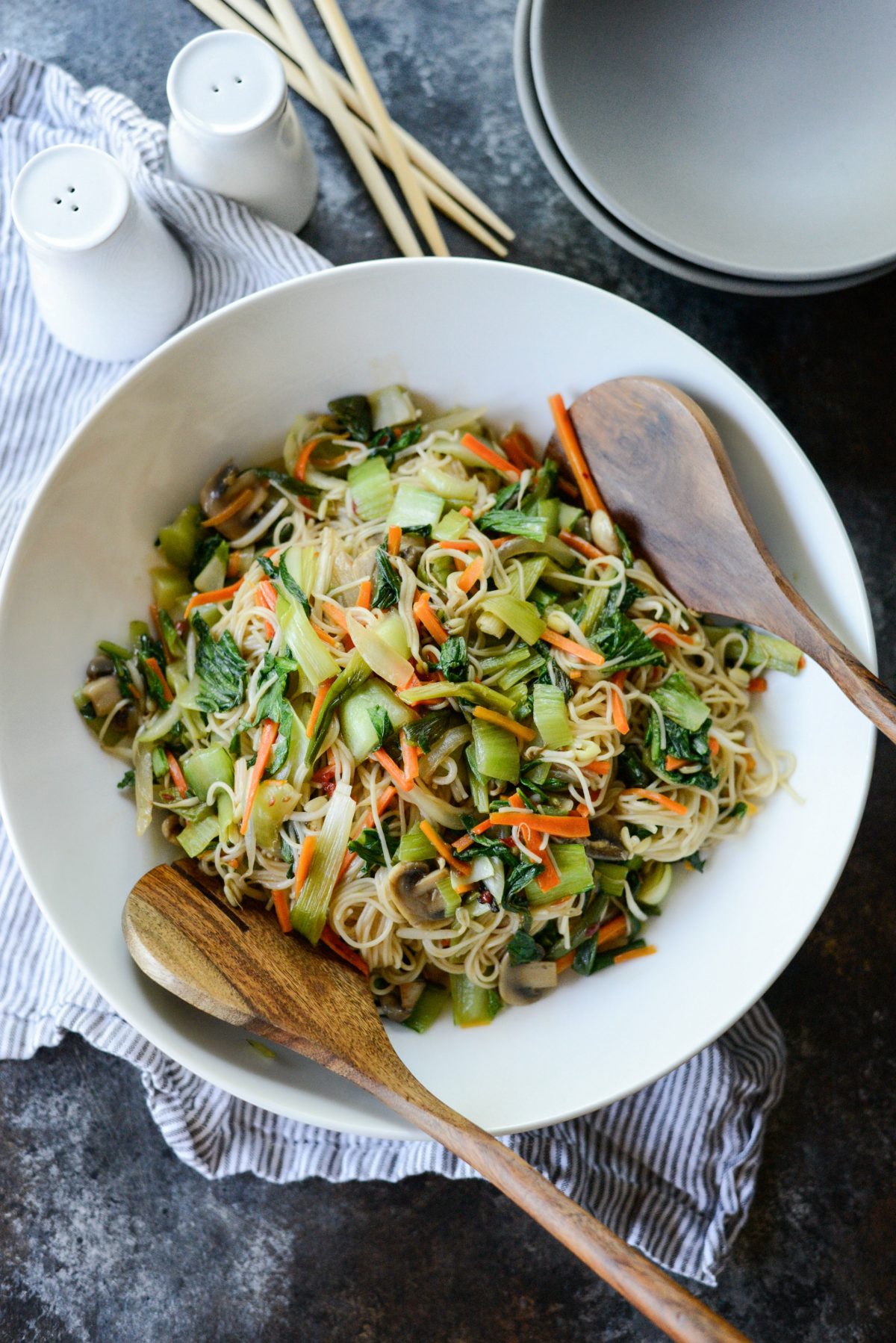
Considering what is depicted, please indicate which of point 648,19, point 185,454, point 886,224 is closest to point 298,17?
point 648,19

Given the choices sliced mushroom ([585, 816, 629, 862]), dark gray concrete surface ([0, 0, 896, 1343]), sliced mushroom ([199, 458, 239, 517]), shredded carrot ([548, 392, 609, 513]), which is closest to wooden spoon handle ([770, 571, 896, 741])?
shredded carrot ([548, 392, 609, 513])

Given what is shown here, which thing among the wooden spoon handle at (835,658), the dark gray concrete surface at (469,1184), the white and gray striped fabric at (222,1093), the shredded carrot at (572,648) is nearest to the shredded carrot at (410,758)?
the shredded carrot at (572,648)

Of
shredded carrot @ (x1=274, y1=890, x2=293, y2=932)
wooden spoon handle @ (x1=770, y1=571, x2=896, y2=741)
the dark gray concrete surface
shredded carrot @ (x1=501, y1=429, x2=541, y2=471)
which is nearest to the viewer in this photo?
wooden spoon handle @ (x1=770, y1=571, x2=896, y2=741)

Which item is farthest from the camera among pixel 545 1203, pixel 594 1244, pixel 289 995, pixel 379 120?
pixel 379 120

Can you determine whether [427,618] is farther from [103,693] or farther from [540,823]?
[103,693]

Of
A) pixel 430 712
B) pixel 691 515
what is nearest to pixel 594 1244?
pixel 430 712

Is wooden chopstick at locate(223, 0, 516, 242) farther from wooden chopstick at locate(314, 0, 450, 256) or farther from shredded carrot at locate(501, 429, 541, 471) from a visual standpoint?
shredded carrot at locate(501, 429, 541, 471)
